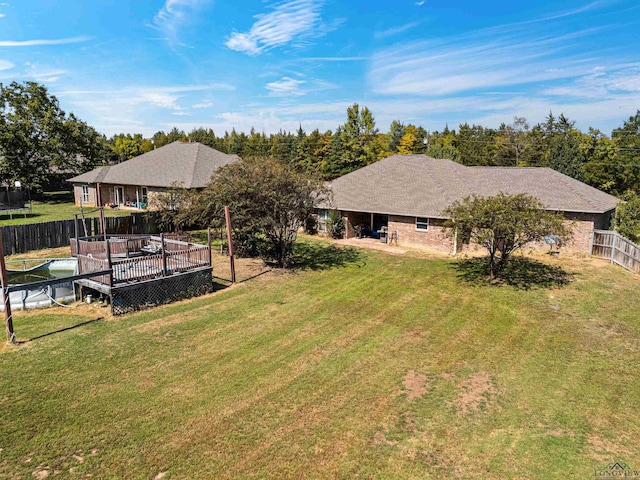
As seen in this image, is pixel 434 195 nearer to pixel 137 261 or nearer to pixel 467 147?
pixel 137 261

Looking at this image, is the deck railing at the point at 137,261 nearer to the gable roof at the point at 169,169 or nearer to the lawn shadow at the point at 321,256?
the lawn shadow at the point at 321,256

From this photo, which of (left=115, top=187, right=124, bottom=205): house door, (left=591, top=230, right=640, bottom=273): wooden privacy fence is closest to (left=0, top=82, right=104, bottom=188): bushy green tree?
(left=115, top=187, right=124, bottom=205): house door

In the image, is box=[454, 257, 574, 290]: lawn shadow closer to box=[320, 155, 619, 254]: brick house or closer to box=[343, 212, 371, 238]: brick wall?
box=[320, 155, 619, 254]: brick house

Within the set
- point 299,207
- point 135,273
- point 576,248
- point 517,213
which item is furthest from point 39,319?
point 576,248

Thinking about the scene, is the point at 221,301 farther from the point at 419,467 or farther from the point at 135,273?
the point at 419,467

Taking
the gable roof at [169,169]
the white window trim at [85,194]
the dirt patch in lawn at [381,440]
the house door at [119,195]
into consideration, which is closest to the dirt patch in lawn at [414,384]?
the dirt patch in lawn at [381,440]
